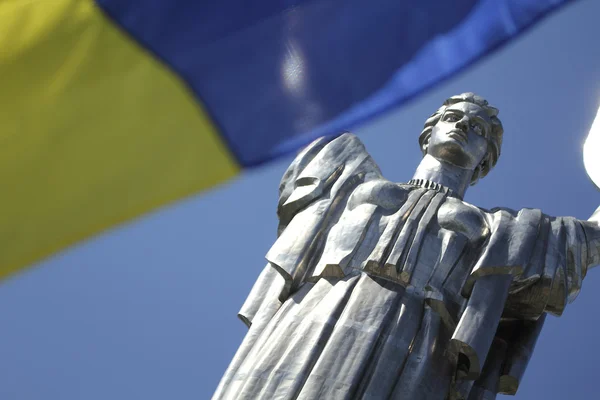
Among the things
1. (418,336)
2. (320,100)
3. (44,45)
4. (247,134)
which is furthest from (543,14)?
(418,336)

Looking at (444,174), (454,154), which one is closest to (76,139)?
(444,174)

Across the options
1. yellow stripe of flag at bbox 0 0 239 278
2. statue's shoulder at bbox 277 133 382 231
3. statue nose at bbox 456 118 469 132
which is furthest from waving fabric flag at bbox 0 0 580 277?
statue nose at bbox 456 118 469 132

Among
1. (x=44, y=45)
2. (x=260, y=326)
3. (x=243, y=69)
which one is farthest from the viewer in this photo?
(x=260, y=326)

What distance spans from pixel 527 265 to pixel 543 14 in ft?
15.3

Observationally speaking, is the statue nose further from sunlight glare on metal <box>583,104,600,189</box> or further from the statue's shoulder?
sunlight glare on metal <box>583,104,600,189</box>

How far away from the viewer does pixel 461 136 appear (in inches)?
476

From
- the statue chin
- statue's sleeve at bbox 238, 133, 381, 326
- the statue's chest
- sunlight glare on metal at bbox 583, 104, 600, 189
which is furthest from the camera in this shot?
the statue chin

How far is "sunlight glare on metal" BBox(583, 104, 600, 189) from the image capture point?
1146 centimetres

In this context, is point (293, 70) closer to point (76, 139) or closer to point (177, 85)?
point (177, 85)

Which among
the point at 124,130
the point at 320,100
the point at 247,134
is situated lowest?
the point at 124,130

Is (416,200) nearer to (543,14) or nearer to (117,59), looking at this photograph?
(543,14)

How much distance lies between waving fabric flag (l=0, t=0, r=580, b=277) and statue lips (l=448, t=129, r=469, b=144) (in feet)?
18.5

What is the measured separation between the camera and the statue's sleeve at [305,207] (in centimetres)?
1073

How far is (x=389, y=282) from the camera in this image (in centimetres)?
1025
